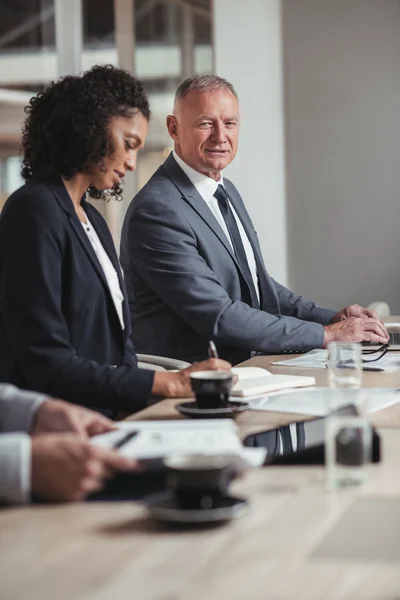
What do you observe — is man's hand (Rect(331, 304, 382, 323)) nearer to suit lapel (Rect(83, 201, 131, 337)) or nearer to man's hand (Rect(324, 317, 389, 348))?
man's hand (Rect(324, 317, 389, 348))

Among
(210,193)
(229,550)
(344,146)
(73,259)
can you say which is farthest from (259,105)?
(229,550)

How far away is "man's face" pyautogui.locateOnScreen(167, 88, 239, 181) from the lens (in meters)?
3.66

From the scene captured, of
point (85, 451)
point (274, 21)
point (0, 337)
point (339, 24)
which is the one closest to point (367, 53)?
point (339, 24)

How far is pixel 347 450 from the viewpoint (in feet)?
4.68

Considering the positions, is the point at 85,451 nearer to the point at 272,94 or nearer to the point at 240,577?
the point at 240,577

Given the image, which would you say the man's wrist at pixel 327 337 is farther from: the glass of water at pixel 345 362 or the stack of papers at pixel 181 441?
the stack of papers at pixel 181 441

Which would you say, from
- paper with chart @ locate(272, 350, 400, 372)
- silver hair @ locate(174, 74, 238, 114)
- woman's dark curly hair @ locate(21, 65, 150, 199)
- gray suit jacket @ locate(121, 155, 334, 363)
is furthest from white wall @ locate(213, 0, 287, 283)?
woman's dark curly hair @ locate(21, 65, 150, 199)

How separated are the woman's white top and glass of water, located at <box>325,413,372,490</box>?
1.23 meters

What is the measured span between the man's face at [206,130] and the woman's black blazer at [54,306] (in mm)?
1257

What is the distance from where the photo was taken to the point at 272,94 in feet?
18.6

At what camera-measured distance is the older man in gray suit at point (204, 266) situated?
319 centimetres

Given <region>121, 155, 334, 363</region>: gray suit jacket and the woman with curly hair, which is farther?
<region>121, 155, 334, 363</region>: gray suit jacket

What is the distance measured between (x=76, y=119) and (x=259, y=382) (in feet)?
2.69

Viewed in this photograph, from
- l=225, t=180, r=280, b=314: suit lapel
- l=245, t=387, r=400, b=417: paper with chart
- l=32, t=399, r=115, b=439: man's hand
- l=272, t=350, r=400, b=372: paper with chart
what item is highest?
l=225, t=180, r=280, b=314: suit lapel
